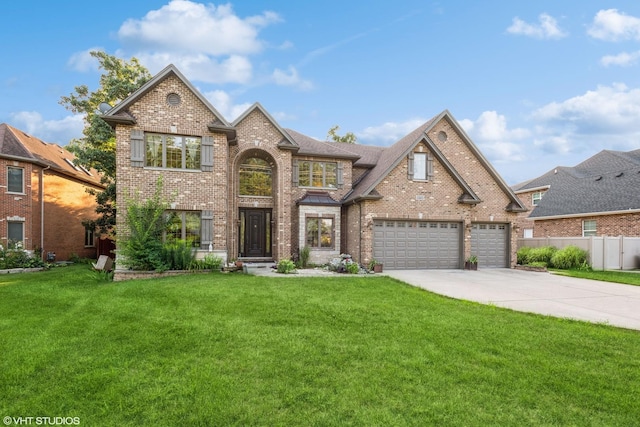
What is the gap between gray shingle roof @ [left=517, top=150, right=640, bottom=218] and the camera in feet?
66.1

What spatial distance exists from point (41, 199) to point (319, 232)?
16.6 m

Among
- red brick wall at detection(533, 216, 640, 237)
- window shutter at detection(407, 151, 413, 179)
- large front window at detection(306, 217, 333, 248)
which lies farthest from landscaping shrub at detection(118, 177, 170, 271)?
red brick wall at detection(533, 216, 640, 237)

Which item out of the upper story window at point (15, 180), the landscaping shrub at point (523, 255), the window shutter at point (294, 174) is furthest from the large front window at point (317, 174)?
the upper story window at point (15, 180)

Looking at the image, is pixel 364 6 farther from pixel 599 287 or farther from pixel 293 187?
pixel 599 287

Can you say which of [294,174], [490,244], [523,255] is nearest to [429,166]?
[490,244]

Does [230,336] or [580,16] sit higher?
[580,16]

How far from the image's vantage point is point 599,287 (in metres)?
11.4

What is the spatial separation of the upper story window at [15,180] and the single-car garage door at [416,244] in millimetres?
19667

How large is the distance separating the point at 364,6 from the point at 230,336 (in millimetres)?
15218

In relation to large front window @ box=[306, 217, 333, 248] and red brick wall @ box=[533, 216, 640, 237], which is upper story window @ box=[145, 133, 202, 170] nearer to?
large front window @ box=[306, 217, 333, 248]

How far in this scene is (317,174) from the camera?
1730cm

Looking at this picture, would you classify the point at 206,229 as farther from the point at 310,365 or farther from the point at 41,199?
the point at 41,199

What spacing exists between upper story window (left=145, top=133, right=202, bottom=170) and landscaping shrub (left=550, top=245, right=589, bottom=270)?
19.1 metres

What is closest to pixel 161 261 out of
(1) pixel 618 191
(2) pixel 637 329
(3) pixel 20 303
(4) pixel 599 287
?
(3) pixel 20 303
